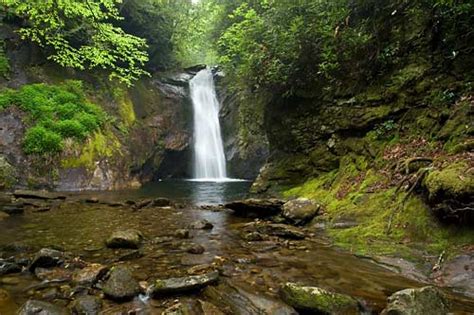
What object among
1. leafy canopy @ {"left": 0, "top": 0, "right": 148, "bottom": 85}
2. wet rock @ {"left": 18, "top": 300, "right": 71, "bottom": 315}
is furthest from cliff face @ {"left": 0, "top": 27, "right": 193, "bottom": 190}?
wet rock @ {"left": 18, "top": 300, "right": 71, "bottom": 315}

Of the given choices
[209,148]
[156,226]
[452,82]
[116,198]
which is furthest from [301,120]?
[209,148]

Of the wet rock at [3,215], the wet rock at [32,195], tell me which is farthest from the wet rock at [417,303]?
the wet rock at [32,195]

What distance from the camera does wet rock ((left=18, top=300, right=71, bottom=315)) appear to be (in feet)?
10.5

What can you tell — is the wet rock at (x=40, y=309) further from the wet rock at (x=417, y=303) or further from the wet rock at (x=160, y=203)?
the wet rock at (x=160, y=203)

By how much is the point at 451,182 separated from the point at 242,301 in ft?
10.4

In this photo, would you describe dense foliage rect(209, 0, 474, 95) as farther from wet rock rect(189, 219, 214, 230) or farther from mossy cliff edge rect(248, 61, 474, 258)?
wet rock rect(189, 219, 214, 230)

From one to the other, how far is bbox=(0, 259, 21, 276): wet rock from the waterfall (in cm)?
1791

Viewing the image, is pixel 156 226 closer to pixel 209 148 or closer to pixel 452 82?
pixel 452 82

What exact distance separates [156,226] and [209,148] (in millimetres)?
16130

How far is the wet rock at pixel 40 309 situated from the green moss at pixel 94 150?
34.6 feet

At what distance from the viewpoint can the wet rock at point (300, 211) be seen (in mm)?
7152

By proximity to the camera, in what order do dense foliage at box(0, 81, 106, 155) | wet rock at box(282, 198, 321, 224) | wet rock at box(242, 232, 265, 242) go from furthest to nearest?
dense foliage at box(0, 81, 106, 155) → wet rock at box(282, 198, 321, 224) → wet rock at box(242, 232, 265, 242)

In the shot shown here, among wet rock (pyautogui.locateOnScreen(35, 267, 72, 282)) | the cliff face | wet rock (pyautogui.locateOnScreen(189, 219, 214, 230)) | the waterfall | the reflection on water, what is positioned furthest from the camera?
the waterfall

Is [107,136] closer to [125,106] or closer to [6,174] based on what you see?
[125,106]
